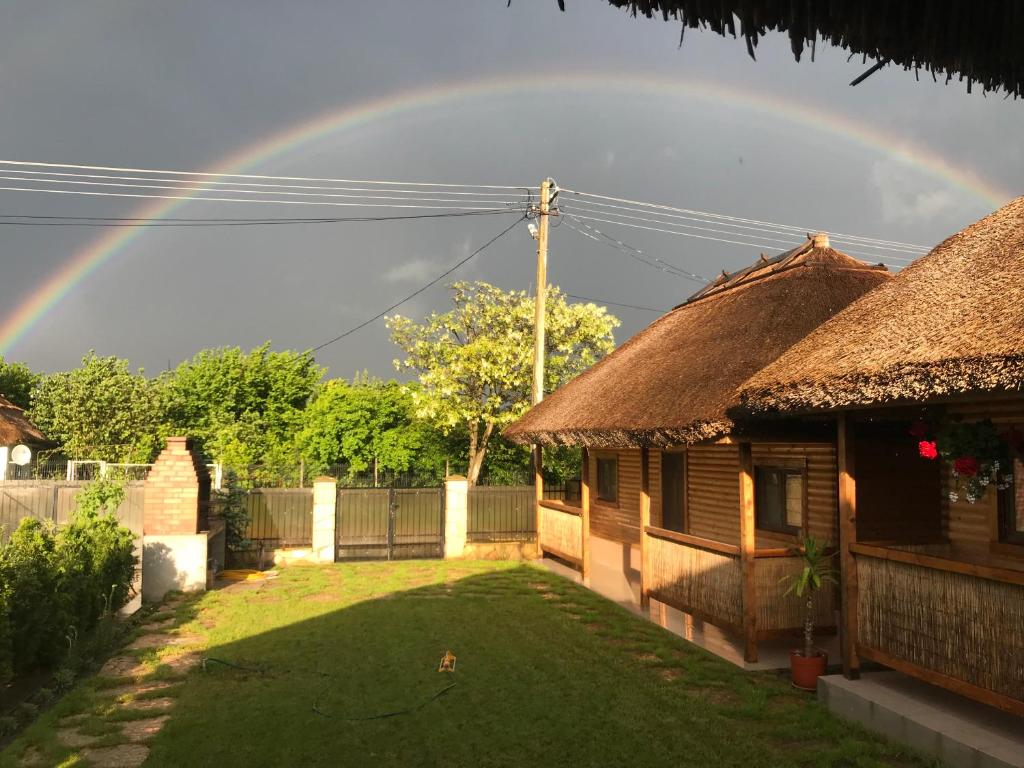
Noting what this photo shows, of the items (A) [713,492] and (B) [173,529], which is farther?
(A) [713,492]

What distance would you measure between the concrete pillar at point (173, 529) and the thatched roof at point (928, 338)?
9.58 metres

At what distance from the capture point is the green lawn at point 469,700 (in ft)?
19.1

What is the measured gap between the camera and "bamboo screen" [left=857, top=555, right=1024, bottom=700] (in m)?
5.30

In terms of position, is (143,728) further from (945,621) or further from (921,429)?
(921,429)

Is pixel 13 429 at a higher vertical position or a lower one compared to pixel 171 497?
higher

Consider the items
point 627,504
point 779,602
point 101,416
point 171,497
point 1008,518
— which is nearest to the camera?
point 1008,518

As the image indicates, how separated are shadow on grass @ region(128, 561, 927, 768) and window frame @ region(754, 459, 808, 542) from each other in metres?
2.55

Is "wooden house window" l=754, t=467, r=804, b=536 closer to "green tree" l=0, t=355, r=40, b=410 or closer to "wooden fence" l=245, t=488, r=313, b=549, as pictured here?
"wooden fence" l=245, t=488, r=313, b=549

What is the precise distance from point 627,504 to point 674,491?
2.39 metres

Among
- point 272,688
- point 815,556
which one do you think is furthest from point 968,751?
point 272,688

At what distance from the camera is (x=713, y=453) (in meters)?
13.1

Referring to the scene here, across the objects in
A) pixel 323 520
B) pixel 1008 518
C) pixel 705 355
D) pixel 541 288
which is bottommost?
pixel 323 520

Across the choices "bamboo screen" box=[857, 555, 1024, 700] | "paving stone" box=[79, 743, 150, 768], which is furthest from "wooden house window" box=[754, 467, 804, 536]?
"paving stone" box=[79, 743, 150, 768]

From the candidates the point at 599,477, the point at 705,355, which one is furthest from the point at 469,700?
the point at 599,477
